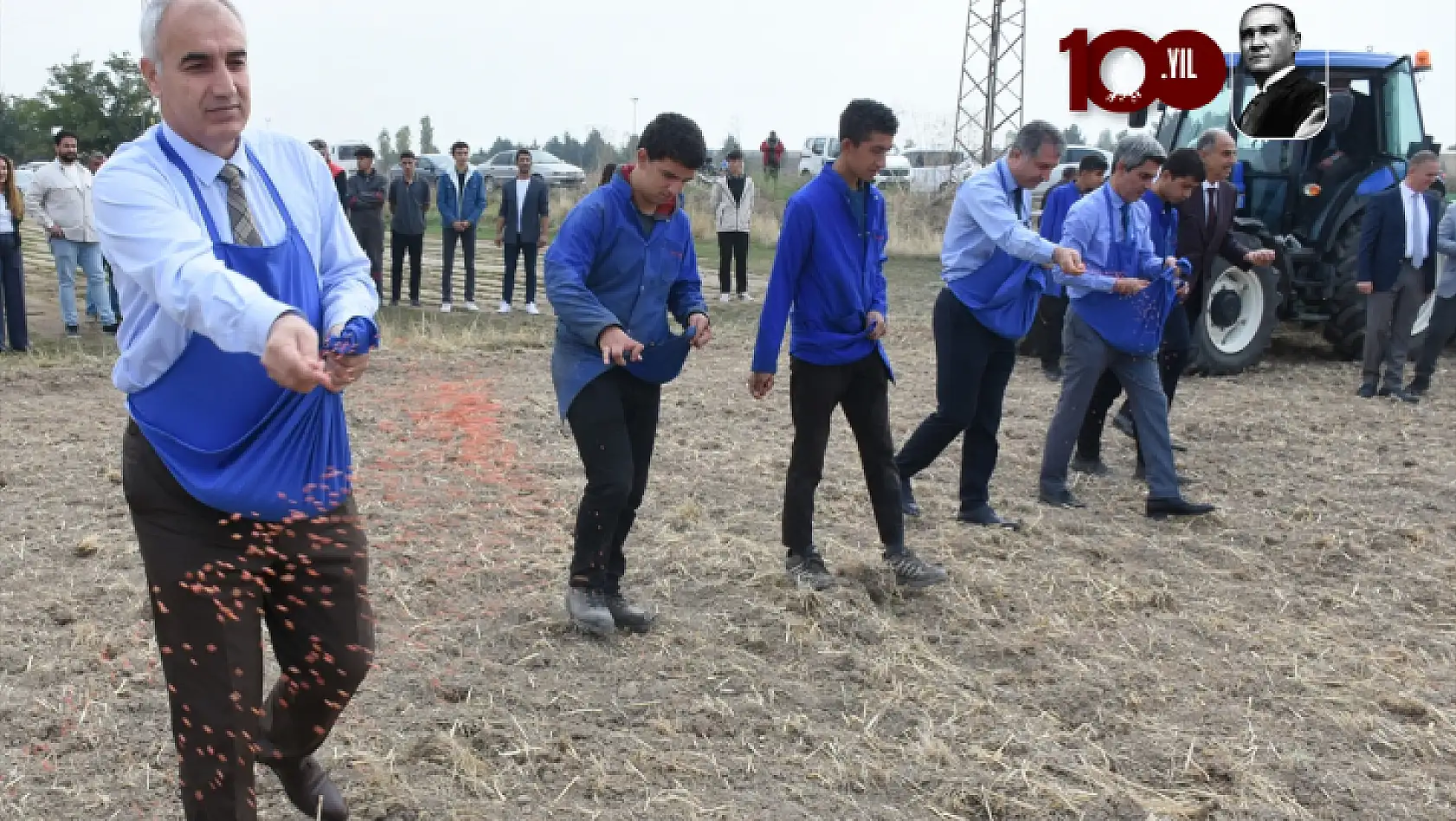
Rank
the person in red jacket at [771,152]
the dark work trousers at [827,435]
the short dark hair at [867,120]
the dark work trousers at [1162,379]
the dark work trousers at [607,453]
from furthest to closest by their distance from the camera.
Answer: the person in red jacket at [771,152]
the dark work trousers at [1162,379]
the dark work trousers at [827,435]
the short dark hair at [867,120]
the dark work trousers at [607,453]

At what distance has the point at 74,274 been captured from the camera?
11234mm

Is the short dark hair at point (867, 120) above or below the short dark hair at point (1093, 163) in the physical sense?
below

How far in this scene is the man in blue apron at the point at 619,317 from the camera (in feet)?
12.9

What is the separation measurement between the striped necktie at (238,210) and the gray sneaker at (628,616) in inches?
90.8

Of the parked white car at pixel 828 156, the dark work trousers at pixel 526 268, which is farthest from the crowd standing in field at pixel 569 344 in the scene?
the parked white car at pixel 828 156

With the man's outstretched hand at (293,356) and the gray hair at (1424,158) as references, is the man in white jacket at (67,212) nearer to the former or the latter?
the man's outstretched hand at (293,356)

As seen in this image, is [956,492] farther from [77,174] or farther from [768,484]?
[77,174]

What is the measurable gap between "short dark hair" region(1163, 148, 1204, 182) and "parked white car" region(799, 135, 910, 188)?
25.1 metres

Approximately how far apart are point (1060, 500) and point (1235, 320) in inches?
190

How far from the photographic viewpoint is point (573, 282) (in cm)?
396

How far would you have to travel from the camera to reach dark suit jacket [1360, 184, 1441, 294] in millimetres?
8930

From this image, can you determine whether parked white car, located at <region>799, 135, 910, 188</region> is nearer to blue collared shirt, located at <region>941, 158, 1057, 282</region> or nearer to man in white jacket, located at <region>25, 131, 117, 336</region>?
man in white jacket, located at <region>25, 131, 117, 336</region>

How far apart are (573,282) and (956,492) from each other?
3290 millimetres

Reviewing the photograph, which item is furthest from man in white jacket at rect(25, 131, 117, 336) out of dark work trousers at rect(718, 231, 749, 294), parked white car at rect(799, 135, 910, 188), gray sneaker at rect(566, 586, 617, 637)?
parked white car at rect(799, 135, 910, 188)
